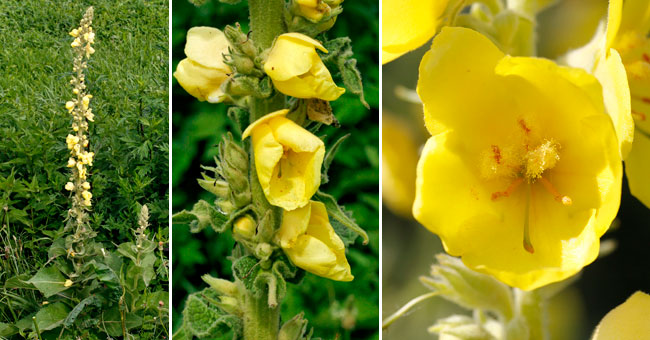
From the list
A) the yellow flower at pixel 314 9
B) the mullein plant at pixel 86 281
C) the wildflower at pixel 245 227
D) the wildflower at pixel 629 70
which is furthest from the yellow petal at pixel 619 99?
the mullein plant at pixel 86 281

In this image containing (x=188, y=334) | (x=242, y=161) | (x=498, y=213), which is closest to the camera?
(x=498, y=213)

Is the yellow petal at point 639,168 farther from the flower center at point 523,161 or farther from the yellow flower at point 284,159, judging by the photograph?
the yellow flower at point 284,159

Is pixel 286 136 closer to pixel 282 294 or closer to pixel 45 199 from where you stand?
pixel 282 294

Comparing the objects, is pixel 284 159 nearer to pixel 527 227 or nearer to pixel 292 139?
pixel 292 139

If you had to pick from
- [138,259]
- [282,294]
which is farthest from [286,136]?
[138,259]

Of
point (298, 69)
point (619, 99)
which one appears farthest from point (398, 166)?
point (619, 99)

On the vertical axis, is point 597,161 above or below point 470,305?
above

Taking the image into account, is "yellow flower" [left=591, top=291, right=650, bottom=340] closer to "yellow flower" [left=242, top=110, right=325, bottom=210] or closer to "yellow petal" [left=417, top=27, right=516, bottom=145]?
"yellow petal" [left=417, top=27, right=516, bottom=145]
